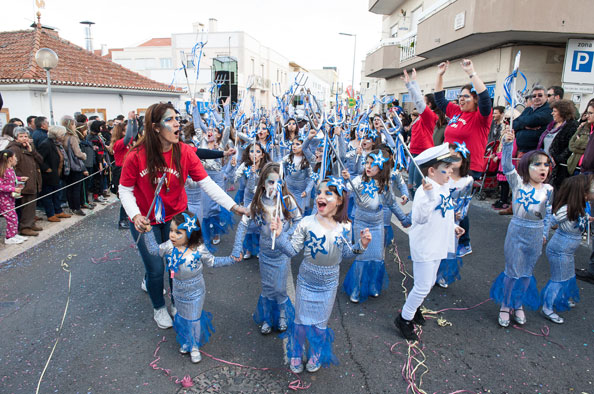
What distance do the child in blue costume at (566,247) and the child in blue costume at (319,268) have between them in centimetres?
224

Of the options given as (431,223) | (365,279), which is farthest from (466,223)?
(431,223)

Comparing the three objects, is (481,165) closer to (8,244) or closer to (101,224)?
(101,224)

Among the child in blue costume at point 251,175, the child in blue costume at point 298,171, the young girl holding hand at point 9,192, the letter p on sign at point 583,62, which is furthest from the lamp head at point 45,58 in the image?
the letter p on sign at point 583,62

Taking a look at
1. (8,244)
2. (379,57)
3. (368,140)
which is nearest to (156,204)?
(368,140)

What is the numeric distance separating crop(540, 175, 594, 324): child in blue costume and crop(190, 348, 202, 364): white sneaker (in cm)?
330

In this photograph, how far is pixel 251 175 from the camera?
551 cm

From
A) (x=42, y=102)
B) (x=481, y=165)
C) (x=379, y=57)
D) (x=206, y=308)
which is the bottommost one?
(x=206, y=308)

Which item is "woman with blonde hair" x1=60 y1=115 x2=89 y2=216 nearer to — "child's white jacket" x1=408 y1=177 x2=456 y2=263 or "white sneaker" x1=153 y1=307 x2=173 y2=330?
"white sneaker" x1=153 y1=307 x2=173 y2=330

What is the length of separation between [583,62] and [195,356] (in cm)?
882

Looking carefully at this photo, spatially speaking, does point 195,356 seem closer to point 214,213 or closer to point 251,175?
point 251,175

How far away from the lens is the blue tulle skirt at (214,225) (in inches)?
235

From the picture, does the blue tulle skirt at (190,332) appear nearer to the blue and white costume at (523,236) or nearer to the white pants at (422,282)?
the white pants at (422,282)

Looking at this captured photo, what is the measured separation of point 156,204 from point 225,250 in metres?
2.66

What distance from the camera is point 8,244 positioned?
18.8ft
